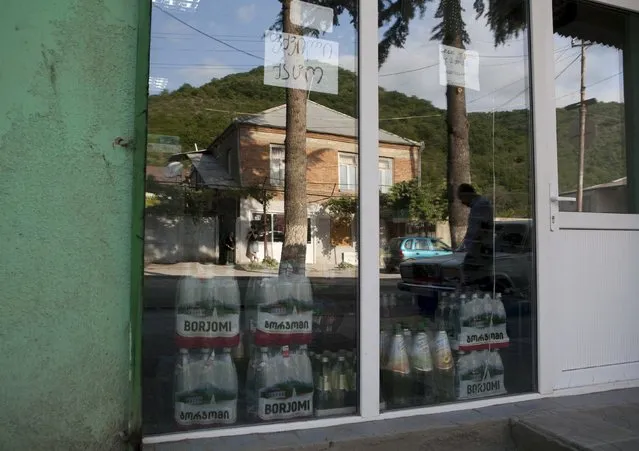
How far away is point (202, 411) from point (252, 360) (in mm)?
393

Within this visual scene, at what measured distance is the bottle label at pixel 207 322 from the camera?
2.88 meters

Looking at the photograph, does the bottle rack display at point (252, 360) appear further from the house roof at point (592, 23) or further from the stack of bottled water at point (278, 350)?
the house roof at point (592, 23)

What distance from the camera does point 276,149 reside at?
13.5 feet

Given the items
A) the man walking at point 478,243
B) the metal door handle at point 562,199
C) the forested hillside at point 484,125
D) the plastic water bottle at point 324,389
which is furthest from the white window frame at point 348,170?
the man walking at point 478,243

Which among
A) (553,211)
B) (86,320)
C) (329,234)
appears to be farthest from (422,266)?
(86,320)

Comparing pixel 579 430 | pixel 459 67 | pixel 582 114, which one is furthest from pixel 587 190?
pixel 459 67

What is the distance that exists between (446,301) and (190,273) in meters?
1.79

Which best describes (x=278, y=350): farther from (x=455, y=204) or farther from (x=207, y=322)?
(x=455, y=204)

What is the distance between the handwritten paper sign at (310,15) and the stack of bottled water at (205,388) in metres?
2.36

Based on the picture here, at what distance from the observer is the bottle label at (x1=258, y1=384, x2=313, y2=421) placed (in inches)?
110

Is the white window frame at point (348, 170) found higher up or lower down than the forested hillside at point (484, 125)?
lower down

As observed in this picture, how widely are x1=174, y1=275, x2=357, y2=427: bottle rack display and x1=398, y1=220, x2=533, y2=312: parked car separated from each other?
956 millimetres

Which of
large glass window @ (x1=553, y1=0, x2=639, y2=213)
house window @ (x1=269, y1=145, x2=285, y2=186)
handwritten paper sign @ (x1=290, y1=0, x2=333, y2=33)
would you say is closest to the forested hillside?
large glass window @ (x1=553, y1=0, x2=639, y2=213)

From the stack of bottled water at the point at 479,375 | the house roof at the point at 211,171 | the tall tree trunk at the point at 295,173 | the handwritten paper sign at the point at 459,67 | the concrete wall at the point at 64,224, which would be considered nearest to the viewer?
the concrete wall at the point at 64,224
